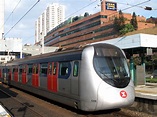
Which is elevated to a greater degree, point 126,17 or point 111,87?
point 126,17

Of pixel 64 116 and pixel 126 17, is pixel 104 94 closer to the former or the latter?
pixel 64 116

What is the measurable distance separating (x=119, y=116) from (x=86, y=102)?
1.83m

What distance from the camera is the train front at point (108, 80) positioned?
9133 millimetres

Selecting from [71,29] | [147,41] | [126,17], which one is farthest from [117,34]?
[147,41]

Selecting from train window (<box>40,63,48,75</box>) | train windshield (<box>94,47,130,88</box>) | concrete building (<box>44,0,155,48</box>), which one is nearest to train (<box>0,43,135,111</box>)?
train windshield (<box>94,47,130,88</box>)

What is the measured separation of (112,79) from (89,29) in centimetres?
10436

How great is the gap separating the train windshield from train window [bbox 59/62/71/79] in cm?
172

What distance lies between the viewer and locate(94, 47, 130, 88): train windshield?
9.44 m

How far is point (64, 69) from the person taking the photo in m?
11.3

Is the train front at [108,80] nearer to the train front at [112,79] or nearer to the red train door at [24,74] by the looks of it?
the train front at [112,79]

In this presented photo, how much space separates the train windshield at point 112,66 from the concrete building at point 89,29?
77.4 meters

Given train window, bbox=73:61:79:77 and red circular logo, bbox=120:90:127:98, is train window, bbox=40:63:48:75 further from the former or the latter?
red circular logo, bbox=120:90:127:98

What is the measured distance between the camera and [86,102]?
9.38 meters

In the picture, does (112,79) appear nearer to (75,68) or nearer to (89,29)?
(75,68)
